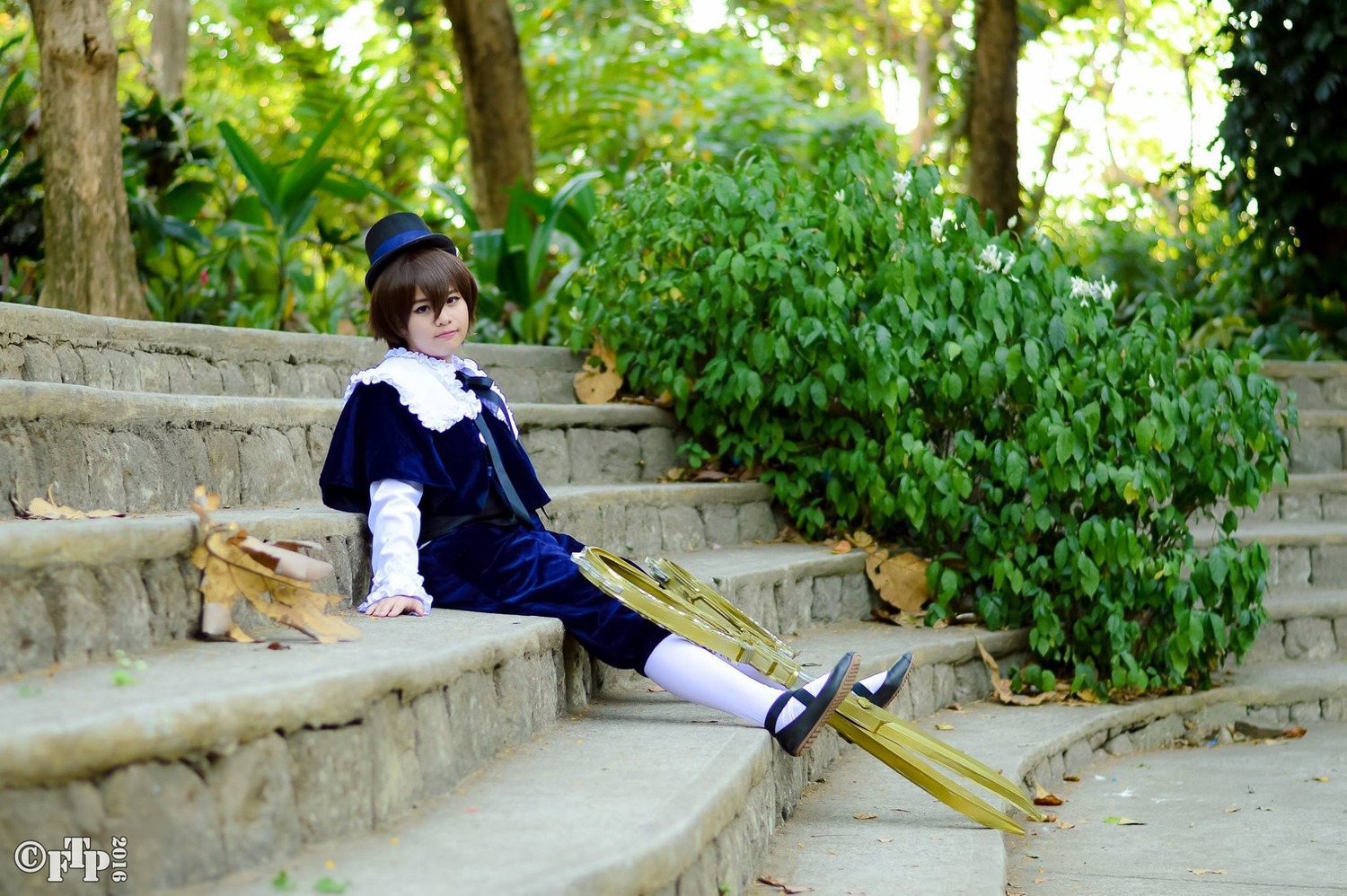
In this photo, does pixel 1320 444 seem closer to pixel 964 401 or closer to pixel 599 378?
pixel 964 401

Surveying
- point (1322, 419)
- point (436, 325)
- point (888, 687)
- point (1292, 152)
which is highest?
point (1292, 152)

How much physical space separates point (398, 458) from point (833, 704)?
104 cm

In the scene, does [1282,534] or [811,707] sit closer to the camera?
[811,707]

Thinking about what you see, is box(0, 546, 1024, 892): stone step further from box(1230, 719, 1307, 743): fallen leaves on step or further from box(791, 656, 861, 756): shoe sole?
box(1230, 719, 1307, 743): fallen leaves on step

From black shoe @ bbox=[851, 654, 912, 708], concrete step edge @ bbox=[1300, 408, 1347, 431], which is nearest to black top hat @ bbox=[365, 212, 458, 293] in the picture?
black shoe @ bbox=[851, 654, 912, 708]

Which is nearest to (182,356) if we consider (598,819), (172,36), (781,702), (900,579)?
(781,702)

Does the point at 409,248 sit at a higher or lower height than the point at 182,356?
higher

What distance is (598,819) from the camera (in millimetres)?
1915

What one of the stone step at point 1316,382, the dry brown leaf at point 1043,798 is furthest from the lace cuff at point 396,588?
the stone step at point 1316,382

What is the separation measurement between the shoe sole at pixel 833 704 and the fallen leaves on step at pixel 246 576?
950 mm

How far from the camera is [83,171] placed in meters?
4.12

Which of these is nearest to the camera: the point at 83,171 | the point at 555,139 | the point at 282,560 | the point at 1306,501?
the point at 282,560

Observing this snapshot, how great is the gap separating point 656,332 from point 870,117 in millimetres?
6933

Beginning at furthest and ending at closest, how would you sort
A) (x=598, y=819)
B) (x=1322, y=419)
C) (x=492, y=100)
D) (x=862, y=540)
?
(x=492, y=100) < (x=1322, y=419) < (x=862, y=540) < (x=598, y=819)
